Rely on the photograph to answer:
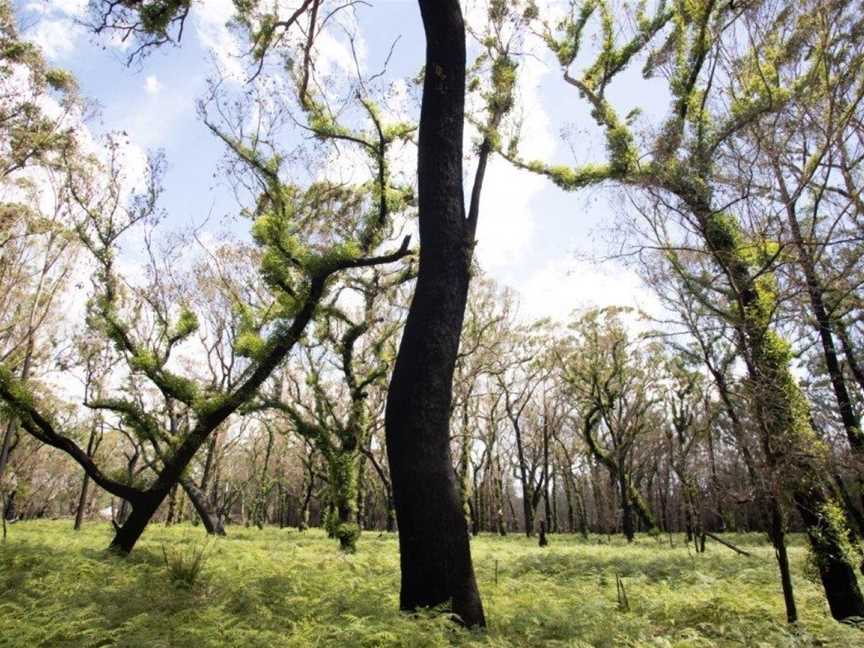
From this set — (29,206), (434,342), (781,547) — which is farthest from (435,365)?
(29,206)

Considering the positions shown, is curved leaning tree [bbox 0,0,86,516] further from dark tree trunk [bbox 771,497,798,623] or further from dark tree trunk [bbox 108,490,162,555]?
dark tree trunk [bbox 771,497,798,623]

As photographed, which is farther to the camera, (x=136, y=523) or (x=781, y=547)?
(x=136, y=523)

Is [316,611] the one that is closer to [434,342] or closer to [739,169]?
[434,342]

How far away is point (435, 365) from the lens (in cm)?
555

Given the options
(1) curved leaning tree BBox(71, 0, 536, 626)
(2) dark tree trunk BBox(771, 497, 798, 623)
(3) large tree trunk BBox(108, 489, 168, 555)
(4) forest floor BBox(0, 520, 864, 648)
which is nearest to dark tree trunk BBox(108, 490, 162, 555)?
(3) large tree trunk BBox(108, 489, 168, 555)

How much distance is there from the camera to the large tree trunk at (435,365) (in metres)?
5.03

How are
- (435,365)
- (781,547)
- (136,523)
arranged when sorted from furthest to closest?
(136,523)
(781,547)
(435,365)

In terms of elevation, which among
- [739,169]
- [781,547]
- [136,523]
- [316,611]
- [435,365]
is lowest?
[316,611]

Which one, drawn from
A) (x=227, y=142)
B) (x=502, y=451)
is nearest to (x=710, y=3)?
(x=227, y=142)

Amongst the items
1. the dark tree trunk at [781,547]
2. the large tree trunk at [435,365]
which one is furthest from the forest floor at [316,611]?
the large tree trunk at [435,365]

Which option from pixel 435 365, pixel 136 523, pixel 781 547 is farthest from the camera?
pixel 136 523

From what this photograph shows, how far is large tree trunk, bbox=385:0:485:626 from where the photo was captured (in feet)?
16.5

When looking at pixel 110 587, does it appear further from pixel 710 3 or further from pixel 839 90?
pixel 710 3

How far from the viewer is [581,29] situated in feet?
38.6
